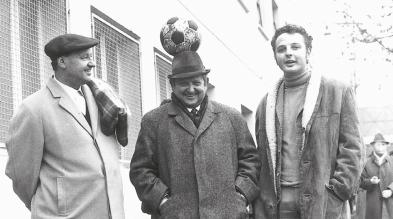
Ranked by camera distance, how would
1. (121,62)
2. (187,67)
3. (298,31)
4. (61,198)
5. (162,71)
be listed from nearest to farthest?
(61,198) → (187,67) → (298,31) → (121,62) → (162,71)

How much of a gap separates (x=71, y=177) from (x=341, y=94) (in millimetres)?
2053

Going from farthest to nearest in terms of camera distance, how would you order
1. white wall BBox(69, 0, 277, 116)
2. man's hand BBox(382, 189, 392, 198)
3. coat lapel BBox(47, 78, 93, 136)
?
1. man's hand BBox(382, 189, 392, 198)
2. white wall BBox(69, 0, 277, 116)
3. coat lapel BBox(47, 78, 93, 136)

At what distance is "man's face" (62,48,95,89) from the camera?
4895 mm

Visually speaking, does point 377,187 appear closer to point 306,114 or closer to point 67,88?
point 306,114

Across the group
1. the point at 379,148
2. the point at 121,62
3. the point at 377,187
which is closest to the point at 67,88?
the point at 121,62

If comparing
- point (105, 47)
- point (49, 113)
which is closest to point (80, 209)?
point (49, 113)

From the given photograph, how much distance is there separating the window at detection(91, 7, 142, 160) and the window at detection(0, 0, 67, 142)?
91 cm

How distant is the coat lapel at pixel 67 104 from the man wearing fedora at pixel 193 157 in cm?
56

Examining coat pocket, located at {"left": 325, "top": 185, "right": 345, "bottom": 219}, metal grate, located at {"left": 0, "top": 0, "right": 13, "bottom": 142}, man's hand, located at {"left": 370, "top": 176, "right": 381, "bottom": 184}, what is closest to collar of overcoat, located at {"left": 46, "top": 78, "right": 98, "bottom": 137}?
metal grate, located at {"left": 0, "top": 0, "right": 13, "bottom": 142}

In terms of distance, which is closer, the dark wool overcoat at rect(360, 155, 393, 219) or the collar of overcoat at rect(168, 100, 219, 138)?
the collar of overcoat at rect(168, 100, 219, 138)

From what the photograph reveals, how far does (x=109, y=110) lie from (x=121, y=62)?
11.0 ft

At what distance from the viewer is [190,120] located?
522 cm

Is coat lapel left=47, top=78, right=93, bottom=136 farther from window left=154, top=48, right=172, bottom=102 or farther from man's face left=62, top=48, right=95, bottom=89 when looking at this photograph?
window left=154, top=48, right=172, bottom=102

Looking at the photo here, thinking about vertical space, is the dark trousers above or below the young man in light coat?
below
